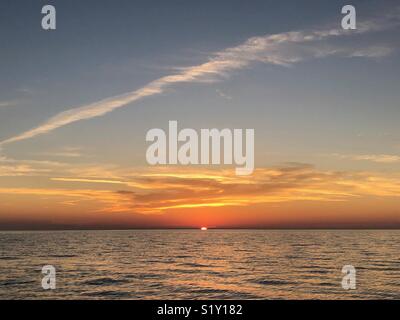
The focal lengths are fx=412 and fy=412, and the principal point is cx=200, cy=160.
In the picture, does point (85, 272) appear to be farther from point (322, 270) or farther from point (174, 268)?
point (322, 270)

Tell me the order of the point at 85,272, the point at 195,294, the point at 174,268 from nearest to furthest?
the point at 195,294 → the point at 85,272 → the point at 174,268

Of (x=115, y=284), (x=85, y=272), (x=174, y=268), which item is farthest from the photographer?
(x=174, y=268)

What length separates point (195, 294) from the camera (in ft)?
95.0
